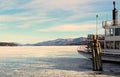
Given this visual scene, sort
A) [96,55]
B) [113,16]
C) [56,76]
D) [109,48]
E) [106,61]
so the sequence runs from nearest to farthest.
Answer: [56,76], [96,55], [106,61], [109,48], [113,16]

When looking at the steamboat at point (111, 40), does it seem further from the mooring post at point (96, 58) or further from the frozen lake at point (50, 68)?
the mooring post at point (96, 58)

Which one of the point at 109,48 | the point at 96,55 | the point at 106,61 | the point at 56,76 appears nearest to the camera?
the point at 56,76

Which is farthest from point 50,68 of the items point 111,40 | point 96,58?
point 111,40

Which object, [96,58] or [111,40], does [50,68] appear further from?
[111,40]

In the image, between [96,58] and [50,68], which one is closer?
[96,58]

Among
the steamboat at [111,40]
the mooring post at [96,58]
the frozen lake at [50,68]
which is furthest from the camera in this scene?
the steamboat at [111,40]

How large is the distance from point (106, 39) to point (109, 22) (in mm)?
2970

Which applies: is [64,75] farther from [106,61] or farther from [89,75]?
[106,61]

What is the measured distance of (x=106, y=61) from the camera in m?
54.6

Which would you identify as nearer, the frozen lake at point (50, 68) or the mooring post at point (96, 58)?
the frozen lake at point (50, 68)

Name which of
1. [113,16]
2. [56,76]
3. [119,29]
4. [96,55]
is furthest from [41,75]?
[113,16]

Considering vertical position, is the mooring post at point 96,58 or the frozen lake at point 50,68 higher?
the mooring post at point 96,58

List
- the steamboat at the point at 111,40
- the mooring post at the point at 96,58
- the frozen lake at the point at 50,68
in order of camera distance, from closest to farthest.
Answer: the frozen lake at the point at 50,68
the mooring post at the point at 96,58
the steamboat at the point at 111,40

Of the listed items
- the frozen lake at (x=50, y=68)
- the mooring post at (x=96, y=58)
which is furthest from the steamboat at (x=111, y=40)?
the mooring post at (x=96, y=58)
